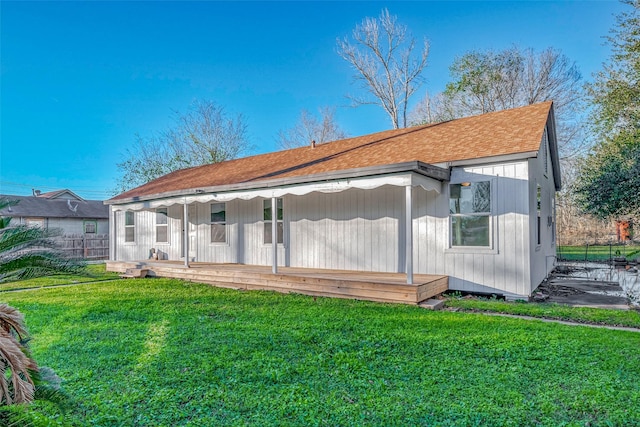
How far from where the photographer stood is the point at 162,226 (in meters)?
13.0

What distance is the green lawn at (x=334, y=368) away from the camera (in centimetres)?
273

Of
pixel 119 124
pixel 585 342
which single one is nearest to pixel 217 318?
pixel 585 342

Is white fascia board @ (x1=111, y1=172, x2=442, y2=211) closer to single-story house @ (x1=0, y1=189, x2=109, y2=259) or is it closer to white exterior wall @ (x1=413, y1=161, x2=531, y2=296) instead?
white exterior wall @ (x1=413, y1=161, x2=531, y2=296)

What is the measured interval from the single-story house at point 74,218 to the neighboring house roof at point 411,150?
31.1ft

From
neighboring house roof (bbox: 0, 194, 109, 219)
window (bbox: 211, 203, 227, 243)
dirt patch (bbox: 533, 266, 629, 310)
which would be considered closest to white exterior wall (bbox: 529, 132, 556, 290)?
dirt patch (bbox: 533, 266, 629, 310)

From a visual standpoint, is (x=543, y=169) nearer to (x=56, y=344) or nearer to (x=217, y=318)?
(x=217, y=318)

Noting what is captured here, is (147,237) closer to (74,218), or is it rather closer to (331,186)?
(331,186)

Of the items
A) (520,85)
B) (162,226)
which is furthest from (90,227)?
(520,85)

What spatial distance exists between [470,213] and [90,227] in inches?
1019

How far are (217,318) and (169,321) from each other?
73cm

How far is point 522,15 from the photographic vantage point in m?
17.8

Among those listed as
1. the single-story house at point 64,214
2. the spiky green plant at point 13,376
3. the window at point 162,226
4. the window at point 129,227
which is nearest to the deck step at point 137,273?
the window at point 162,226

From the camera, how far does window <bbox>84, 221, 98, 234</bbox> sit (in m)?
24.4

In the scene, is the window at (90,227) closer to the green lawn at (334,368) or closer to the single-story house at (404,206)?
the single-story house at (404,206)
